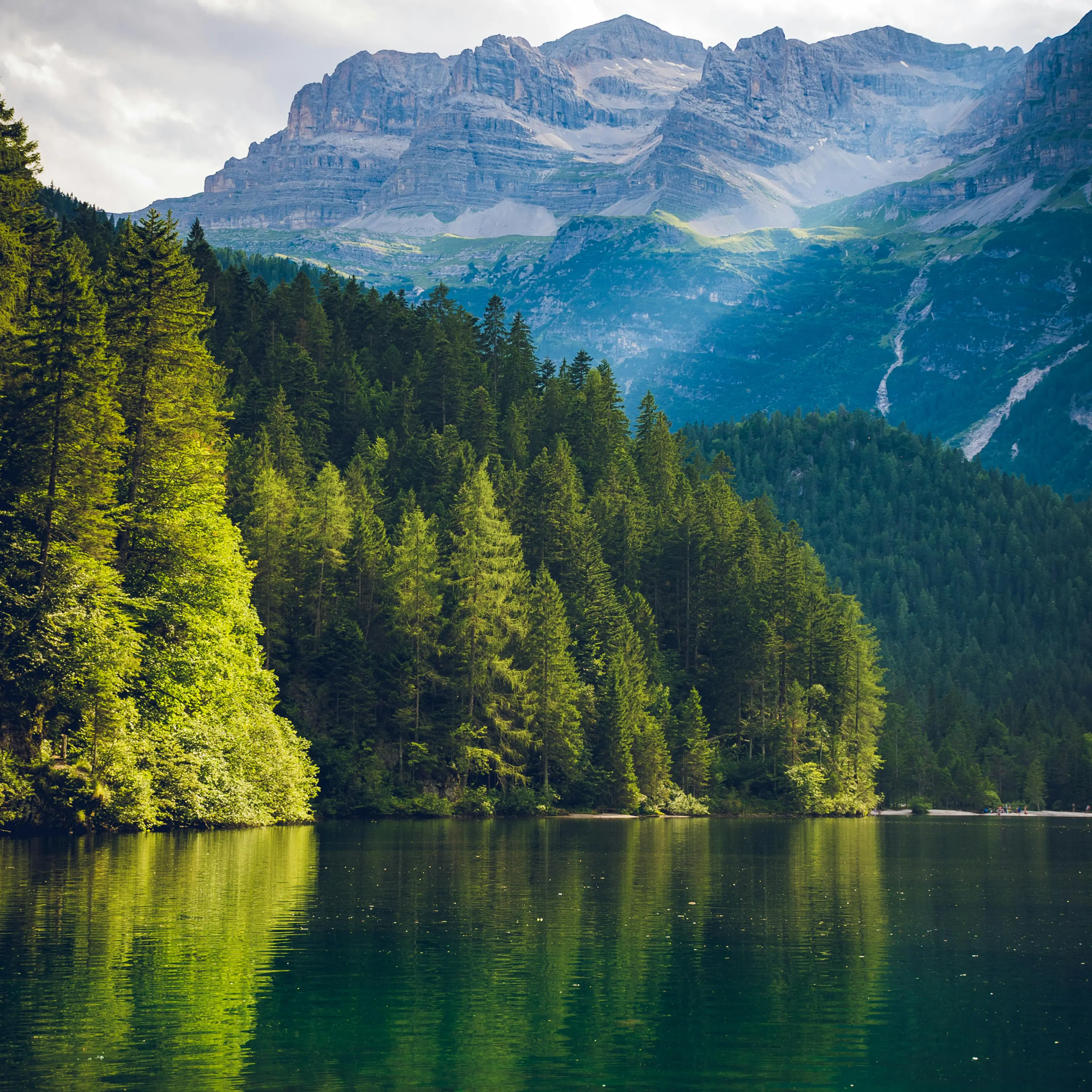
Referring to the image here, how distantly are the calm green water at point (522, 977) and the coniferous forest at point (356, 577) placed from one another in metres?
13.2

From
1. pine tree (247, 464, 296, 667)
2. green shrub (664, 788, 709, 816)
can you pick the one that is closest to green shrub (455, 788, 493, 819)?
pine tree (247, 464, 296, 667)

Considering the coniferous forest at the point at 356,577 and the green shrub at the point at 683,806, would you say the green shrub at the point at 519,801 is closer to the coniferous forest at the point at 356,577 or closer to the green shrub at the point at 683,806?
the coniferous forest at the point at 356,577

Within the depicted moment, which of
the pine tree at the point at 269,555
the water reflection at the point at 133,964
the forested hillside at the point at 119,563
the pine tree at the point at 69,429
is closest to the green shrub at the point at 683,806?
the pine tree at the point at 269,555

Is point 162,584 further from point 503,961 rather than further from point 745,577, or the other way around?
point 745,577

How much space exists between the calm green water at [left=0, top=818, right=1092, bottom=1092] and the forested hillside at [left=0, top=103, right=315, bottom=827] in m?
7.81

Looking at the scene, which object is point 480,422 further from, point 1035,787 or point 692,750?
point 1035,787

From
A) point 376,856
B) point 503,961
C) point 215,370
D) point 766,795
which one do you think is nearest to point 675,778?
point 766,795

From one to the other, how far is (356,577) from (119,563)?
1355 inches

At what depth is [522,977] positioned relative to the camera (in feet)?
94.0

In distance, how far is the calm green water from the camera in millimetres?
21344

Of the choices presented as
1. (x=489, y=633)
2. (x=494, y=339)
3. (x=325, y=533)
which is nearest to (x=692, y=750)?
(x=489, y=633)

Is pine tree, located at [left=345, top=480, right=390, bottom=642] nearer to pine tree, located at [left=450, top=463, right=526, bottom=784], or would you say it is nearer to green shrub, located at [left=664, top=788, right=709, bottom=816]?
pine tree, located at [left=450, top=463, right=526, bottom=784]

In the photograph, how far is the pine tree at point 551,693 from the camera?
10206 cm

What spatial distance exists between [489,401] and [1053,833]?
73872 millimetres
